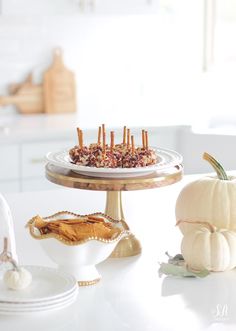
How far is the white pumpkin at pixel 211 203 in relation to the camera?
187cm

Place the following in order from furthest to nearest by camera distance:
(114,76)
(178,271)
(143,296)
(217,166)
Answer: (114,76)
(217,166)
(178,271)
(143,296)

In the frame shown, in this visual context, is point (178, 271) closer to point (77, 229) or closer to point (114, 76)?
point (77, 229)

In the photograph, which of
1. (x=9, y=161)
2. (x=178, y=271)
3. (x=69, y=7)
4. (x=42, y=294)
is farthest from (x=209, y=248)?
(x=69, y=7)

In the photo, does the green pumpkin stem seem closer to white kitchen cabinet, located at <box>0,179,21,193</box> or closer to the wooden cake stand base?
the wooden cake stand base

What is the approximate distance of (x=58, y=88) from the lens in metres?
4.64

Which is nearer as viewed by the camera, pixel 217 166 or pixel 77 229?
pixel 77 229

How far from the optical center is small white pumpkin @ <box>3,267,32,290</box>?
1.57 m

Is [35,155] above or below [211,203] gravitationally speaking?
below

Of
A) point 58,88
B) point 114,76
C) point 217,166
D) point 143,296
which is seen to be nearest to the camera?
point 143,296

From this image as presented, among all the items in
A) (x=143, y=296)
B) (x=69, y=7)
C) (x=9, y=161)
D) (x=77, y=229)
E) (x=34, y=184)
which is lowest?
(x=34, y=184)

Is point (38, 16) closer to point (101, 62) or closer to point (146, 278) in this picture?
point (101, 62)

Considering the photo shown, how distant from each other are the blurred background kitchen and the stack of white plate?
2.21 m

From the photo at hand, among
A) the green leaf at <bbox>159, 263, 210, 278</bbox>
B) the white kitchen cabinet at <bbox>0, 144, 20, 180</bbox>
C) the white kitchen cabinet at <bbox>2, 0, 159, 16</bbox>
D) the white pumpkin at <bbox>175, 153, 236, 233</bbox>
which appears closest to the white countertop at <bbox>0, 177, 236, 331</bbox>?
the green leaf at <bbox>159, 263, 210, 278</bbox>

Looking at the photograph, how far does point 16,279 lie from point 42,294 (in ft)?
0.20
